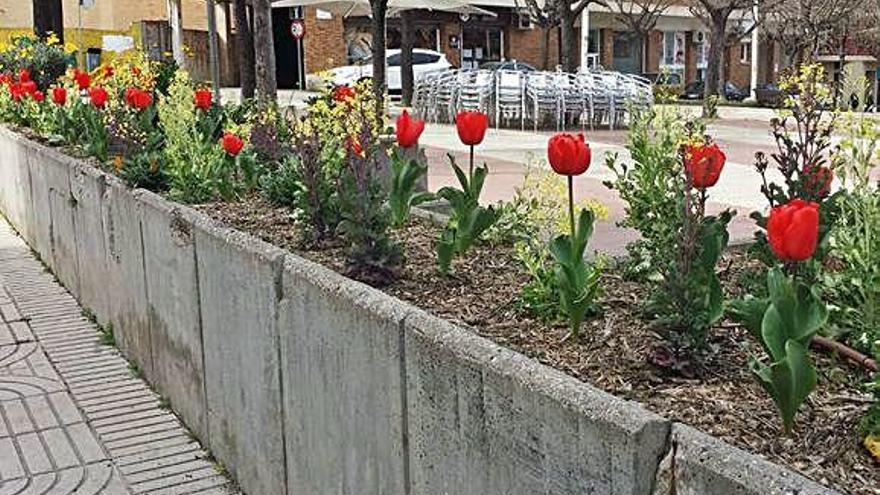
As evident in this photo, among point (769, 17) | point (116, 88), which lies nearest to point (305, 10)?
point (769, 17)

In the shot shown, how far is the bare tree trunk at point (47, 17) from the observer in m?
16.9

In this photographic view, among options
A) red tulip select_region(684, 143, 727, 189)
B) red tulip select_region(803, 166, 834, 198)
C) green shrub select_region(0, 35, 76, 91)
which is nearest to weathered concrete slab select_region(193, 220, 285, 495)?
red tulip select_region(684, 143, 727, 189)

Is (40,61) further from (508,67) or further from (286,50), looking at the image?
(286,50)

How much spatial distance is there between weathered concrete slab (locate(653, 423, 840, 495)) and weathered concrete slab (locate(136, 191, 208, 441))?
2.84 metres

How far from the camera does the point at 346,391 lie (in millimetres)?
3195

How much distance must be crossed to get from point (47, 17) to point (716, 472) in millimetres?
17148

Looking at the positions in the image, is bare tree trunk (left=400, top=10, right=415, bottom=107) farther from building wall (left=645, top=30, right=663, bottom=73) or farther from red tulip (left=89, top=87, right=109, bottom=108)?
building wall (left=645, top=30, right=663, bottom=73)

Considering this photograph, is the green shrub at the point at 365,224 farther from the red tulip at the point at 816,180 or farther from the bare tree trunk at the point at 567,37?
the bare tree trunk at the point at 567,37

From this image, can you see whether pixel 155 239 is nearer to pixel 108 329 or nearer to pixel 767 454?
pixel 108 329

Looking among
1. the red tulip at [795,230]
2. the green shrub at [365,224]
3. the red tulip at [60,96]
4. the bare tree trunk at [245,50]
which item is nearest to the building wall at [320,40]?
the bare tree trunk at [245,50]

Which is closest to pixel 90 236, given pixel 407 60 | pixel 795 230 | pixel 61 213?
pixel 61 213

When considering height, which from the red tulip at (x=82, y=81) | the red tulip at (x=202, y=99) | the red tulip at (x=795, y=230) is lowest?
the red tulip at (x=795, y=230)

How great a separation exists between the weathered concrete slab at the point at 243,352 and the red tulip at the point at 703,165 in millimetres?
1437

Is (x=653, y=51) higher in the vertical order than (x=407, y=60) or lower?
higher
